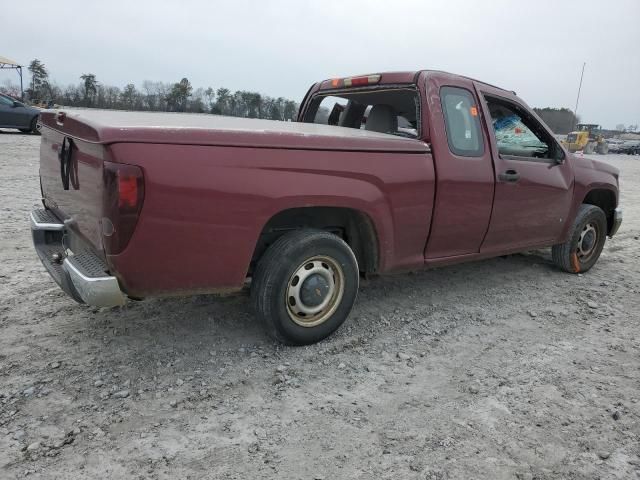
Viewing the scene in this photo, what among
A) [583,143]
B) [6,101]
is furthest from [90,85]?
[583,143]

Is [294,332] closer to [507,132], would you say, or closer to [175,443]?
[175,443]

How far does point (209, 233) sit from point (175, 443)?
3.46ft

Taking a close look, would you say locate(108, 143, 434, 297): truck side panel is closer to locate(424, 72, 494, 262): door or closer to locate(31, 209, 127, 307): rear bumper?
locate(31, 209, 127, 307): rear bumper

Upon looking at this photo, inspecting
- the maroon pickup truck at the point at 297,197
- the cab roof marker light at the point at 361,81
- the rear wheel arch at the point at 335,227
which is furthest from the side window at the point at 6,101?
the rear wheel arch at the point at 335,227

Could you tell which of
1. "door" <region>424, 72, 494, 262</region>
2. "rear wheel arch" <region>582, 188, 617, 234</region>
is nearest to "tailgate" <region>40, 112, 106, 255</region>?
"door" <region>424, 72, 494, 262</region>

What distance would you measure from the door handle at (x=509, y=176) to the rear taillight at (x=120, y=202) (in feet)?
9.49

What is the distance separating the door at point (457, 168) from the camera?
12.3 ft

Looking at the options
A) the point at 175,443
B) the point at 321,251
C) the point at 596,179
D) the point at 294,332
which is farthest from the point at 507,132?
the point at 175,443

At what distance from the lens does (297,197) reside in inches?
117

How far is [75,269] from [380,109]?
117 inches

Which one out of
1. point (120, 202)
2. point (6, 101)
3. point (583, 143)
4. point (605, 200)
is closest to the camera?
point (120, 202)

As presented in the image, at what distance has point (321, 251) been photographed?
321 centimetres

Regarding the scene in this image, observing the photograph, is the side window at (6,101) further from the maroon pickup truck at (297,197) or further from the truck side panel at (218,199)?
the truck side panel at (218,199)

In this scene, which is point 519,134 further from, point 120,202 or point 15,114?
point 15,114
